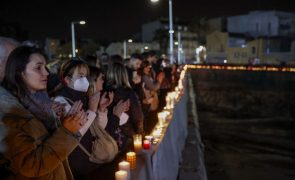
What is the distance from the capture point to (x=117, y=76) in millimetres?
5617

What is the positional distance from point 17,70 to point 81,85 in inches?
46.9

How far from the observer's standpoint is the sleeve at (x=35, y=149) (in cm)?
246

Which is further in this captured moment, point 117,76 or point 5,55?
point 117,76

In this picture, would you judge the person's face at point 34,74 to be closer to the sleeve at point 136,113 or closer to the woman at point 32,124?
the woman at point 32,124

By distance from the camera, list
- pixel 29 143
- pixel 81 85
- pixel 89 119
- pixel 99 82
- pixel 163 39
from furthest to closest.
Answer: pixel 163 39, pixel 99 82, pixel 81 85, pixel 89 119, pixel 29 143

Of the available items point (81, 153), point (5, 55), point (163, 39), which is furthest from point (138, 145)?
point (163, 39)

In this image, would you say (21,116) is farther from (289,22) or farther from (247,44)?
(289,22)

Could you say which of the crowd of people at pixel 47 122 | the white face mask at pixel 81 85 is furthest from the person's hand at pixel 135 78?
the white face mask at pixel 81 85

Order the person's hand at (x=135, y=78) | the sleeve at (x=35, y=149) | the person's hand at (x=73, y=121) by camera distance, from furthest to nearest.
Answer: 1. the person's hand at (x=135, y=78)
2. the person's hand at (x=73, y=121)
3. the sleeve at (x=35, y=149)

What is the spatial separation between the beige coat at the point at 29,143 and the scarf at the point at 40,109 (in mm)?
122

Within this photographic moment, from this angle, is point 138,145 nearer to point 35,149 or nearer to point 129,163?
point 129,163

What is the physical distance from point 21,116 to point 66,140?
34cm

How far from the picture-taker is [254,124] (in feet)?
72.7

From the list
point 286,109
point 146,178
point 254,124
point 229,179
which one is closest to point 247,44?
point 286,109
